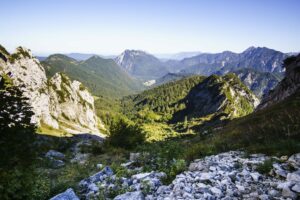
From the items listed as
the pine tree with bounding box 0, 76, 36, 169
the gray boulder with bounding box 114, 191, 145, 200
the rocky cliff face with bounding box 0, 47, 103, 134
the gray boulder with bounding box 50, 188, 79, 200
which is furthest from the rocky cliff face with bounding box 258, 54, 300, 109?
the rocky cliff face with bounding box 0, 47, 103, 134

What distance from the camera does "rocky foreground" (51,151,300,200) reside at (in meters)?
7.41

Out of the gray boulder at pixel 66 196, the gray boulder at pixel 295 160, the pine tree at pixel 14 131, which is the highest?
the pine tree at pixel 14 131

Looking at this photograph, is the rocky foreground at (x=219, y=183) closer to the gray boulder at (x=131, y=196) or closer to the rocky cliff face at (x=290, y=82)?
the gray boulder at (x=131, y=196)

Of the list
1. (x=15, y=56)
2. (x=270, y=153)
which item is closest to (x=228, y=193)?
(x=270, y=153)

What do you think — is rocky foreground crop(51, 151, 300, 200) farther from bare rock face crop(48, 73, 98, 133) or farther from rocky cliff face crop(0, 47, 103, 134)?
bare rock face crop(48, 73, 98, 133)

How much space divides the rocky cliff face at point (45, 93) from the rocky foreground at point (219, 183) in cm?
10486

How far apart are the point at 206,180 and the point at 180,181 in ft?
2.87

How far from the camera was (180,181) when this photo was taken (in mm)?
8891

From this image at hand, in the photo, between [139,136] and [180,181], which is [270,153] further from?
[139,136]

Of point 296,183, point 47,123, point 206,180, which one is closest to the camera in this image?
point 296,183

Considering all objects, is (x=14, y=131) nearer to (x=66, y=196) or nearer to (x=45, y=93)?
(x=66, y=196)

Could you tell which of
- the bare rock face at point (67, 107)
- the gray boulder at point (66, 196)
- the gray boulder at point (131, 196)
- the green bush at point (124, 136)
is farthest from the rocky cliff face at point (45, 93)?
the gray boulder at point (131, 196)

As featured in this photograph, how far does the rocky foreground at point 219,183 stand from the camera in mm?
7406

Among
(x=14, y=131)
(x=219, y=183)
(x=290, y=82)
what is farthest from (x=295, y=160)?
(x=290, y=82)
